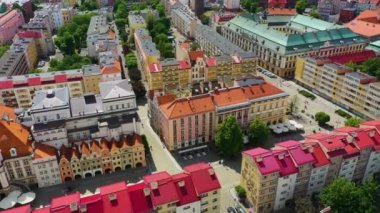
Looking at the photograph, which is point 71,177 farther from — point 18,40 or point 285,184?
point 18,40

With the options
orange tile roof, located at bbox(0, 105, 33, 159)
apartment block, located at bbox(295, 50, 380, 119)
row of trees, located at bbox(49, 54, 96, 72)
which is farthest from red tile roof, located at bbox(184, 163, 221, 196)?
row of trees, located at bbox(49, 54, 96, 72)

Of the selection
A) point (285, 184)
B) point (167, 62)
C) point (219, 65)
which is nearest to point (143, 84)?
point (167, 62)

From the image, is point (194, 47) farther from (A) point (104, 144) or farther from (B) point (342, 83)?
(A) point (104, 144)

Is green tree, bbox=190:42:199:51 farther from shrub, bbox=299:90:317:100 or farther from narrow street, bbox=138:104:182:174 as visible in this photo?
narrow street, bbox=138:104:182:174

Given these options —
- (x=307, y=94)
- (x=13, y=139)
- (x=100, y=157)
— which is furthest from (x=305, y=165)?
(x=13, y=139)

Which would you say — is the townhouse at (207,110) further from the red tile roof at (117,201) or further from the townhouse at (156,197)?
the red tile roof at (117,201)

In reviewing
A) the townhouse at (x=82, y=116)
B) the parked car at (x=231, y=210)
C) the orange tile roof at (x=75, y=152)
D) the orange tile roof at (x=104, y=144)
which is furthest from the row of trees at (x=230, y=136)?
the orange tile roof at (x=75, y=152)
